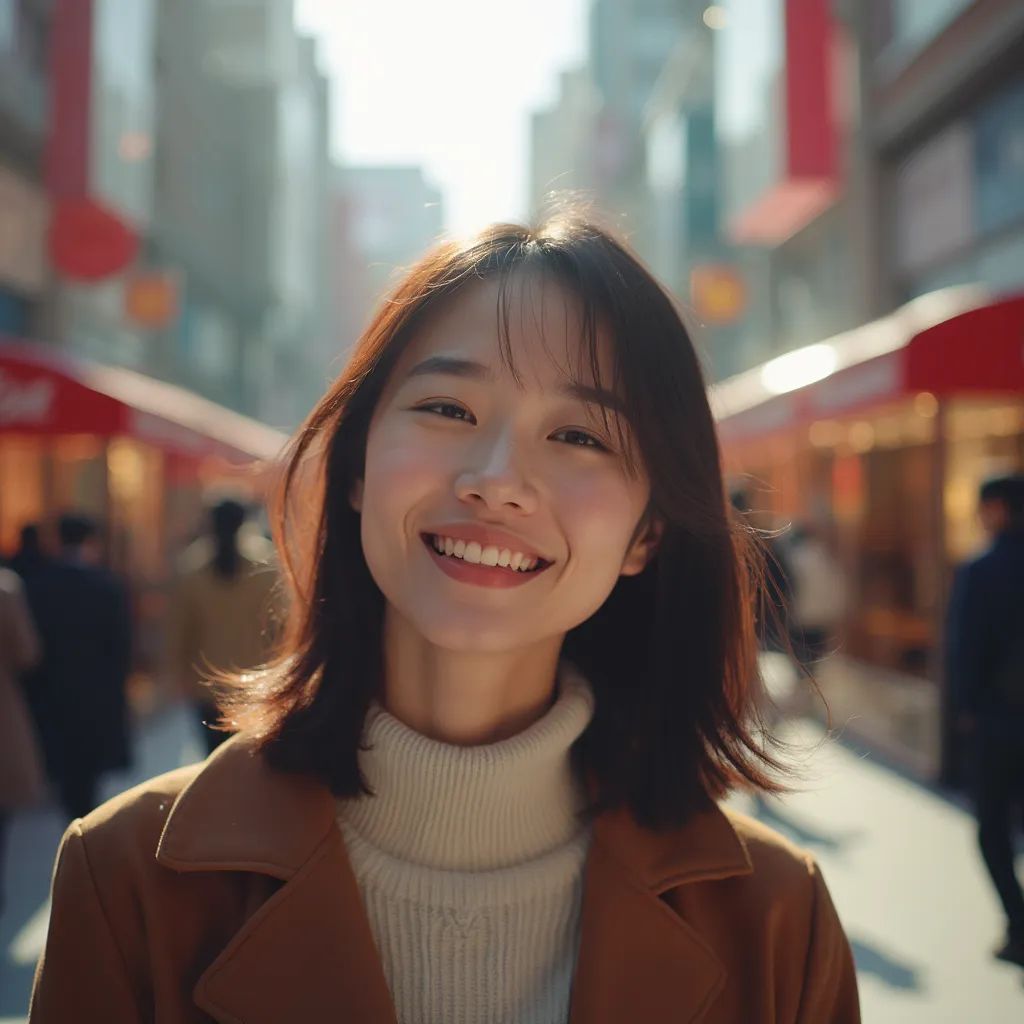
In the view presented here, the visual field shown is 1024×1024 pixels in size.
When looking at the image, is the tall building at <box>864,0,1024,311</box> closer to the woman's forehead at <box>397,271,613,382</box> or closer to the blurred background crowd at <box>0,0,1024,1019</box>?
the blurred background crowd at <box>0,0,1024,1019</box>

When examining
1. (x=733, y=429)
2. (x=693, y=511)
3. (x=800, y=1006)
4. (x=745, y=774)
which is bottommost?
(x=800, y=1006)

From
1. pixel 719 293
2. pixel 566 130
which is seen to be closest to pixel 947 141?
pixel 719 293

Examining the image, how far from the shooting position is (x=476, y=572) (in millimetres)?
1554

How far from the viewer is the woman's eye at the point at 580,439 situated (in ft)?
5.31

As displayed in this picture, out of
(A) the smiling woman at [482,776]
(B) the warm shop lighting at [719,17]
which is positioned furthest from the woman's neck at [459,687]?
(B) the warm shop lighting at [719,17]

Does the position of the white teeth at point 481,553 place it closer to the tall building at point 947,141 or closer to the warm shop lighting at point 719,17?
the tall building at point 947,141

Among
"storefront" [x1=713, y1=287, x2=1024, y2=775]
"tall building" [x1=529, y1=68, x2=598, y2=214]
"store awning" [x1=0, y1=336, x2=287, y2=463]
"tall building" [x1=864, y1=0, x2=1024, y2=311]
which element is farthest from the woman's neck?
"tall building" [x1=529, y1=68, x2=598, y2=214]

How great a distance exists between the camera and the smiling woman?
1.49 m

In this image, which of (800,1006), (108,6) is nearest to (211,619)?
(800,1006)

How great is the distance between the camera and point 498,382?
5.22 ft

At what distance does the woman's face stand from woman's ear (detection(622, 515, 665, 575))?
140mm

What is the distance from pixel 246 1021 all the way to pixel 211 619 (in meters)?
4.39

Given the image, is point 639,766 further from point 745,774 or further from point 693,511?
point 693,511

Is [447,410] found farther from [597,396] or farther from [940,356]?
[940,356]
